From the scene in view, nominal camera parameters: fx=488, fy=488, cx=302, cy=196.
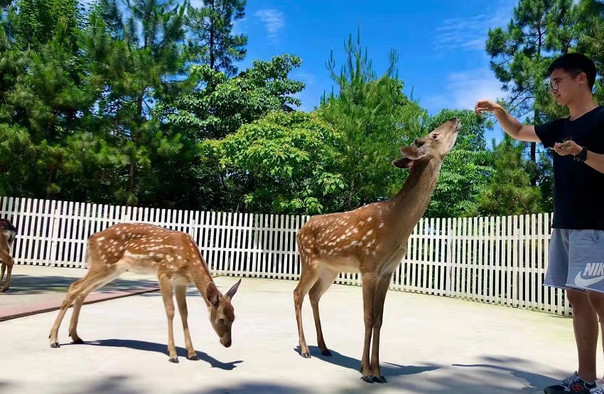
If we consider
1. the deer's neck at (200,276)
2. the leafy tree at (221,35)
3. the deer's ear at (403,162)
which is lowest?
the deer's neck at (200,276)

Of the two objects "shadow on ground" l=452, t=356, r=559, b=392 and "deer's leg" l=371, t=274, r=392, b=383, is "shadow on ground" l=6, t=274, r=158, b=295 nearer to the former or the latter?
"deer's leg" l=371, t=274, r=392, b=383

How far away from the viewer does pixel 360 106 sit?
58.9 feet

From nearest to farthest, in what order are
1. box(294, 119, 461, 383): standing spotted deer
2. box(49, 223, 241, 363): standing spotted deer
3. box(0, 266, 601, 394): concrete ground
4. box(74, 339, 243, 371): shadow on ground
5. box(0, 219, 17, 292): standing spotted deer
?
box(0, 266, 601, 394): concrete ground, box(294, 119, 461, 383): standing spotted deer, box(74, 339, 243, 371): shadow on ground, box(49, 223, 241, 363): standing spotted deer, box(0, 219, 17, 292): standing spotted deer

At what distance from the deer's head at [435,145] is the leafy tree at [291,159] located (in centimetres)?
1152

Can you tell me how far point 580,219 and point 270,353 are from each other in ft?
9.64

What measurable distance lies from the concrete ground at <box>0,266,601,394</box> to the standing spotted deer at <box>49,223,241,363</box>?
1.01 ft

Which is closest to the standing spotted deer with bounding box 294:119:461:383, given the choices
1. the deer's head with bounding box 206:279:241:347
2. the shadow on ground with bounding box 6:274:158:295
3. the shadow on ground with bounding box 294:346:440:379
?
the shadow on ground with bounding box 294:346:440:379

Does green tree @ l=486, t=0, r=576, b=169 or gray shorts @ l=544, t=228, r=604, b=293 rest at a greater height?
green tree @ l=486, t=0, r=576, b=169

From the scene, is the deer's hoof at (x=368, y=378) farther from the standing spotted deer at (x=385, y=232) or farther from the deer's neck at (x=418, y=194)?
the deer's neck at (x=418, y=194)

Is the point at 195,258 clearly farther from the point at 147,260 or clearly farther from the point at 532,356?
the point at 532,356

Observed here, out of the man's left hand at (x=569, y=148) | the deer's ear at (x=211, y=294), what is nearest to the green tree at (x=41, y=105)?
the deer's ear at (x=211, y=294)

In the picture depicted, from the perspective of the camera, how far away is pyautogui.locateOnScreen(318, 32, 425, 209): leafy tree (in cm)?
1694

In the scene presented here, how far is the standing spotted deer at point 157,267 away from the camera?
4.35 metres

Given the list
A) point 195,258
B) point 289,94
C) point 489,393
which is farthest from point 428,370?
point 289,94
